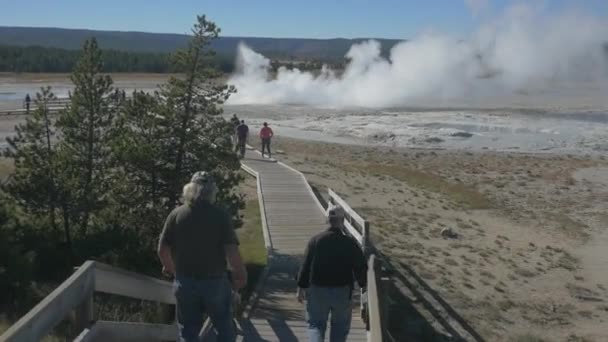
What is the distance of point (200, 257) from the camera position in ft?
17.9

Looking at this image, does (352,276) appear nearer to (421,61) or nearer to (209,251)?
(209,251)

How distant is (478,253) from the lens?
18.0 meters

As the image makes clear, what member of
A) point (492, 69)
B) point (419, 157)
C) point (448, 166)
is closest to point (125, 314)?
point (448, 166)

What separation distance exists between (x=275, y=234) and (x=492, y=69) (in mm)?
83749

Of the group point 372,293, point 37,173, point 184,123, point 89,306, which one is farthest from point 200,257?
point 37,173

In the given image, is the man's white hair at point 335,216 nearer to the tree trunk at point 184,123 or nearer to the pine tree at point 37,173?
the tree trunk at point 184,123

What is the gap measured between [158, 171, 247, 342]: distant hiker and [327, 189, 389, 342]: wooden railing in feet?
3.25

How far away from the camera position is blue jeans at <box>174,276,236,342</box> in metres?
5.54

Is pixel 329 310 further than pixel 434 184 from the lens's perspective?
No

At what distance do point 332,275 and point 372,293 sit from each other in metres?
0.42

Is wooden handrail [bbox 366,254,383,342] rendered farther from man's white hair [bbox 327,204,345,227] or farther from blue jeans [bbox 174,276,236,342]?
blue jeans [bbox 174,276,236,342]

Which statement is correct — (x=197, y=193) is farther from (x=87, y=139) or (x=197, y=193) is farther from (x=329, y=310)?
(x=87, y=139)

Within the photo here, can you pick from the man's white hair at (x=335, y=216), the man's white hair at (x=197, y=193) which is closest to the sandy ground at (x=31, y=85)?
the man's white hair at (x=335, y=216)

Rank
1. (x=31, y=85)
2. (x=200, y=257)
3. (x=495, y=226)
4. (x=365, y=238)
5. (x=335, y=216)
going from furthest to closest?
(x=31, y=85) → (x=495, y=226) → (x=365, y=238) → (x=335, y=216) → (x=200, y=257)
